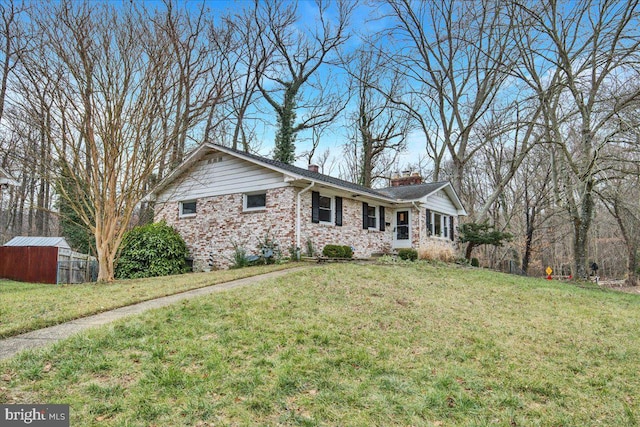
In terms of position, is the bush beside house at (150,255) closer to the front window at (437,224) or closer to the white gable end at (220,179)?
the white gable end at (220,179)

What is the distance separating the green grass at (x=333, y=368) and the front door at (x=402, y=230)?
11513mm

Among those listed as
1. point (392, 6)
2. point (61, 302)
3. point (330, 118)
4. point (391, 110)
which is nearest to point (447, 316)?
point (61, 302)

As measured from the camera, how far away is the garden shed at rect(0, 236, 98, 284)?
14.1 meters

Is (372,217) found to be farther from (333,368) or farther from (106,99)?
(333,368)

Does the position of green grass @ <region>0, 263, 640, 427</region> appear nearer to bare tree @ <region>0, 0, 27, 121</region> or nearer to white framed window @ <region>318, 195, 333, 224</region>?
white framed window @ <region>318, 195, 333, 224</region>

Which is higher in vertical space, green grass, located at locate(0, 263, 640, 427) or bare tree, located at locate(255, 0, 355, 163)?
bare tree, located at locate(255, 0, 355, 163)

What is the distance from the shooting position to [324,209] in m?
15.7

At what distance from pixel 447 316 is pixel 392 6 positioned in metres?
19.7

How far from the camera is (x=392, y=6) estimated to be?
73.1ft

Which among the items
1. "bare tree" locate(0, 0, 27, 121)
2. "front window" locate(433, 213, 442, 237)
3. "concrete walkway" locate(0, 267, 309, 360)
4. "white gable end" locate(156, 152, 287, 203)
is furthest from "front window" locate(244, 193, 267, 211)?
"front window" locate(433, 213, 442, 237)

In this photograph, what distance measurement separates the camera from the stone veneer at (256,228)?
14422mm

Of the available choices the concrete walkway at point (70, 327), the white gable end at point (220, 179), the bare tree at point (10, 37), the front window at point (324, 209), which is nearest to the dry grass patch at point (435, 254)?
the front window at point (324, 209)

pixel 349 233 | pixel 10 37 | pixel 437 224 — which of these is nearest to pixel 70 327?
pixel 10 37

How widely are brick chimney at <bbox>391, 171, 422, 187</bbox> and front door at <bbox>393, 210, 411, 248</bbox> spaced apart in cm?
411
